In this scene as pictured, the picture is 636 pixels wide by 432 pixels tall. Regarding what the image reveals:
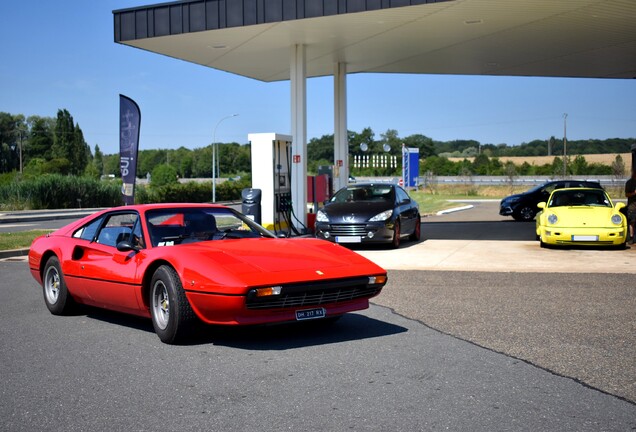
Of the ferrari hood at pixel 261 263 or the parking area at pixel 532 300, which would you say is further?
the ferrari hood at pixel 261 263

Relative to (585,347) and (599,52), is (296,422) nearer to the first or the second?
(585,347)

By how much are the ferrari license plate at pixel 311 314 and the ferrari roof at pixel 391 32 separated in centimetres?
1056

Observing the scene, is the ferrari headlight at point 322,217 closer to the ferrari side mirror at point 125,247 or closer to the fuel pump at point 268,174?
the fuel pump at point 268,174

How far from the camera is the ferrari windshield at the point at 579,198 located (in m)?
17.2

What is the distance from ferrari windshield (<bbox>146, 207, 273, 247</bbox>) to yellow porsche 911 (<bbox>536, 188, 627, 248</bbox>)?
9394 mm

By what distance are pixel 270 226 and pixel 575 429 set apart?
1569 centimetres

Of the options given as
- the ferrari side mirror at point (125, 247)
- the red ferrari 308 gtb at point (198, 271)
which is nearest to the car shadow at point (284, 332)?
the red ferrari 308 gtb at point (198, 271)

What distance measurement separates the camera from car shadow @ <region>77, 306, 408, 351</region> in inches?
285

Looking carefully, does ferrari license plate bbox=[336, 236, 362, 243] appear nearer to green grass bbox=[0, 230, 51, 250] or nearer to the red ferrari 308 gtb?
green grass bbox=[0, 230, 51, 250]

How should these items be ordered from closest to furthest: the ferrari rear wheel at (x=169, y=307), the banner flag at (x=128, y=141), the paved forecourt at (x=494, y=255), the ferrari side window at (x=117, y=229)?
the ferrari rear wheel at (x=169, y=307) → the ferrari side window at (x=117, y=229) → the paved forecourt at (x=494, y=255) → the banner flag at (x=128, y=141)

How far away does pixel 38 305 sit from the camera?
32.2ft

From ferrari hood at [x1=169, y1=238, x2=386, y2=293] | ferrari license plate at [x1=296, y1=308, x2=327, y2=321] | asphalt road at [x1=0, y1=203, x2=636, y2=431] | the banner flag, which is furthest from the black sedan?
ferrari license plate at [x1=296, y1=308, x2=327, y2=321]

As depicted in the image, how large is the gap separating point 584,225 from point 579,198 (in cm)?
156

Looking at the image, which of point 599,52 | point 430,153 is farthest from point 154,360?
point 430,153
